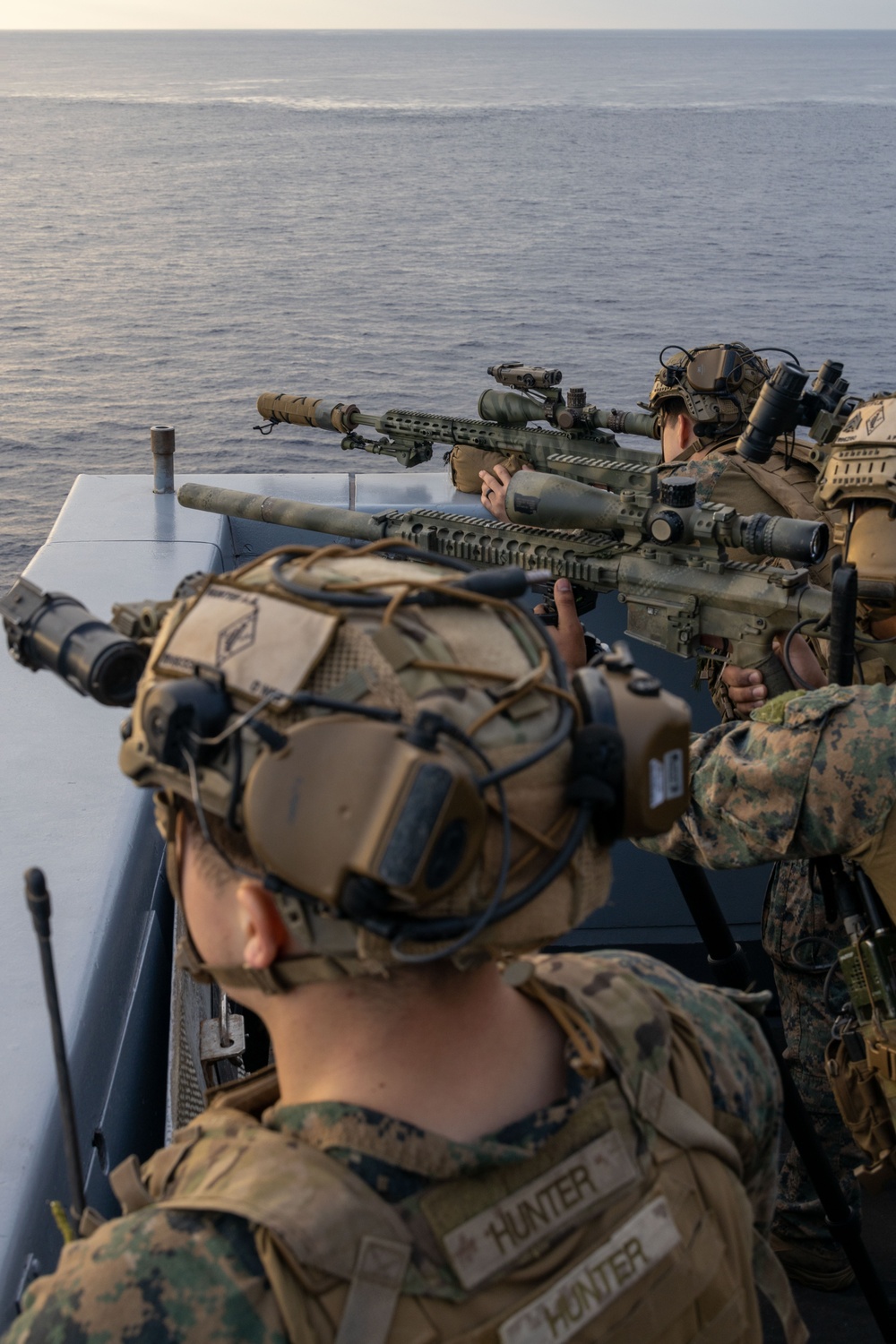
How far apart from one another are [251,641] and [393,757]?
10.5 inches

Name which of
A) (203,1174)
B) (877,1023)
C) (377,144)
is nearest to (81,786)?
(203,1174)

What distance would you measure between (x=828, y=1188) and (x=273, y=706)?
222 centimetres

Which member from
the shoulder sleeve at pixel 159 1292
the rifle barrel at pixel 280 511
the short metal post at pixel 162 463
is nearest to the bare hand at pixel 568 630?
the rifle barrel at pixel 280 511

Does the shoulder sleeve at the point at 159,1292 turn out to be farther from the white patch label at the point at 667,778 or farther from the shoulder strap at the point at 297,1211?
the white patch label at the point at 667,778

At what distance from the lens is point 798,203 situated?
140 feet

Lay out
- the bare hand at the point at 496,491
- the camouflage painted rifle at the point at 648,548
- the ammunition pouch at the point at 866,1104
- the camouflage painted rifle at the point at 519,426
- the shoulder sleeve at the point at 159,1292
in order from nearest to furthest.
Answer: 1. the shoulder sleeve at the point at 159,1292
2. the ammunition pouch at the point at 866,1104
3. the camouflage painted rifle at the point at 648,548
4. the bare hand at the point at 496,491
5. the camouflage painted rifle at the point at 519,426

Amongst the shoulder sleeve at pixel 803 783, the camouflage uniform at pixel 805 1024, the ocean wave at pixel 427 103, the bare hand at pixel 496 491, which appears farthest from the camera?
the ocean wave at pixel 427 103

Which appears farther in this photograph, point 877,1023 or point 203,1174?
point 877,1023

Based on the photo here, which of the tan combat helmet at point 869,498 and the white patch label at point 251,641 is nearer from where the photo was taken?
the white patch label at point 251,641

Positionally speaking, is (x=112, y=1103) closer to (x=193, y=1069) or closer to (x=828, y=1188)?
(x=193, y=1069)

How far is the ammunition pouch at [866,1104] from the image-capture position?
10.6ft

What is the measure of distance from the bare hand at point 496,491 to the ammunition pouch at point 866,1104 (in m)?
2.51

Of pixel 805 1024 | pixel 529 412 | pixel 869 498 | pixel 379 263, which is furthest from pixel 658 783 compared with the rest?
pixel 379 263

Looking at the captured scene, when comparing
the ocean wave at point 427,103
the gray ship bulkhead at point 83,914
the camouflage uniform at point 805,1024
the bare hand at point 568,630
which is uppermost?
the ocean wave at point 427,103
